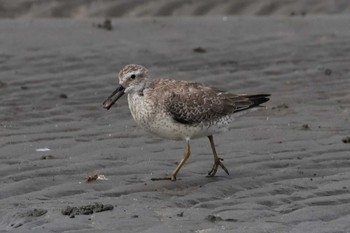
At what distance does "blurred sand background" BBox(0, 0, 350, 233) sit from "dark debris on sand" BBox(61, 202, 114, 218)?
77mm

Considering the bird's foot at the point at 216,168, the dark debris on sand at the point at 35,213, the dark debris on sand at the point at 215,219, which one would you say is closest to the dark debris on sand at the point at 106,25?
the bird's foot at the point at 216,168

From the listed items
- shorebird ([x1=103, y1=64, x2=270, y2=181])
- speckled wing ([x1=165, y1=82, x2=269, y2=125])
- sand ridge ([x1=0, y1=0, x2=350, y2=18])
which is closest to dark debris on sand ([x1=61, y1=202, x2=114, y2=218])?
shorebird ([x1=103, y1=64, x2=270, y2=181])

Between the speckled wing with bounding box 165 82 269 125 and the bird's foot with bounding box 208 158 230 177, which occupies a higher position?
the speckled wing with bounding box 165 82 269 125

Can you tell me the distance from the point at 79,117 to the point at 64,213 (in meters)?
4.25

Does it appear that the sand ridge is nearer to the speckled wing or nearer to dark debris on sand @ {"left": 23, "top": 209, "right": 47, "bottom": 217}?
the speckled wing

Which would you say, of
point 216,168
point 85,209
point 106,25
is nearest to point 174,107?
point 216,168

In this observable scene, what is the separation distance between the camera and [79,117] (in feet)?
41.3

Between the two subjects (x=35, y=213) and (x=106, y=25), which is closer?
(x=35, y=213)

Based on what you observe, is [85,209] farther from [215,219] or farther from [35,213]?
[215,219]

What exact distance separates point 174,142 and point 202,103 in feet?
4.31

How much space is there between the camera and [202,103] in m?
10.2

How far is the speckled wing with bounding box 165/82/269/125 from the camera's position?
394 inches

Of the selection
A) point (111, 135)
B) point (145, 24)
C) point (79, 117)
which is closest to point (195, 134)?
point (111, 135)

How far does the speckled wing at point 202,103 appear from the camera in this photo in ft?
32.8
